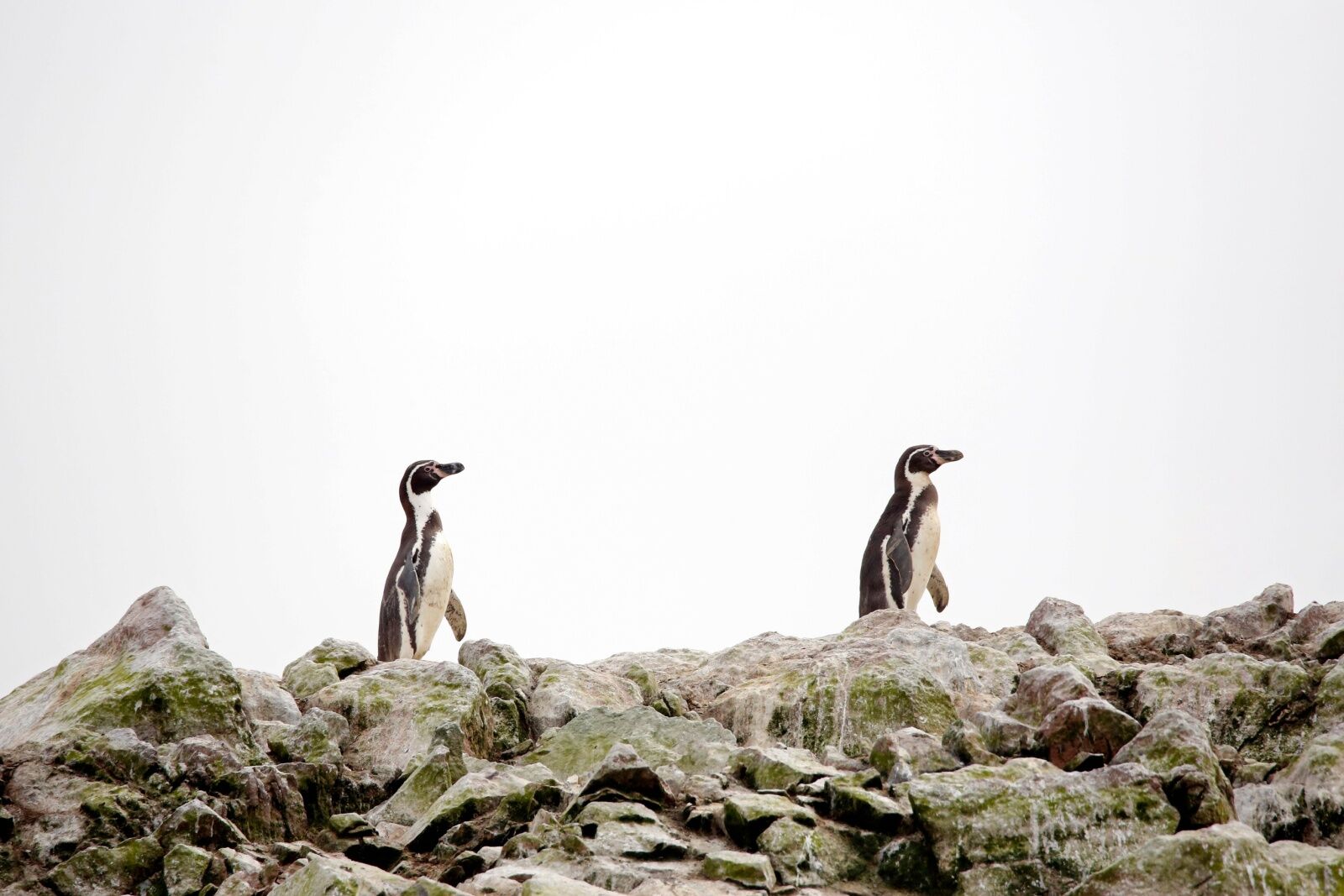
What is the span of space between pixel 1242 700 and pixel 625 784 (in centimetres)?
399

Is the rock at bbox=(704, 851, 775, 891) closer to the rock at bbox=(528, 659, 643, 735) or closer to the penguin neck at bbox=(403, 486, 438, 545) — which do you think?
the rock at bbox=(528, 659, 643, 735)

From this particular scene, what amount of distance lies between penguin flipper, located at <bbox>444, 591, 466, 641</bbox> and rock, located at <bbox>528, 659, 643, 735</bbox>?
5.41 meters

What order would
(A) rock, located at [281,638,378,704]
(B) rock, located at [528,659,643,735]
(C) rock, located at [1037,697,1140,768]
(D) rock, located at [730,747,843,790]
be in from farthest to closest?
(A) rock, located at [281,638,378,704] < (B) rock, located at [528,659,643,735] < (C) rock, located at [1037,697,1140,768] < (D) rock, located at [730,747,843,790]

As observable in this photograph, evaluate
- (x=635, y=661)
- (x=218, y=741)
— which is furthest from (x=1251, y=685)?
(x=218, y=741)

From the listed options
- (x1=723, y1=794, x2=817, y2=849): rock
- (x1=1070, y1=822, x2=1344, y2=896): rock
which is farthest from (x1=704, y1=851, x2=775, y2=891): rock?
(x1=1070, y1=822, x2=1344, y2=896): rock

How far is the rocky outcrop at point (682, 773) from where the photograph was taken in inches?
237

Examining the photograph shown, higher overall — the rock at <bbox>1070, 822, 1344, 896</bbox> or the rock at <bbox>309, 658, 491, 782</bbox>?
the rock at <bbox>309, 658, 491, 782</bbox>

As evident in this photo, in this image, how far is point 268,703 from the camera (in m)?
8.98

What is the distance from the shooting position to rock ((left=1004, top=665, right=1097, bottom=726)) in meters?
7.64

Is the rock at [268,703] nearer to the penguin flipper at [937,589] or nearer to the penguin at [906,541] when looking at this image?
the penguin at [906,541]

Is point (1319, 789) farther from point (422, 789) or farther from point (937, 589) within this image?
point (937, 589)

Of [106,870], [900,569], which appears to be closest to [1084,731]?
[106,870]

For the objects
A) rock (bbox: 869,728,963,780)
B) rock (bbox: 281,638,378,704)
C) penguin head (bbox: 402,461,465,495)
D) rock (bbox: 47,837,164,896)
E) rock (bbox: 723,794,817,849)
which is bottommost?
rock (bbox: 47,837,164,896)

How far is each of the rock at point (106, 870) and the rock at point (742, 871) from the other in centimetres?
278
